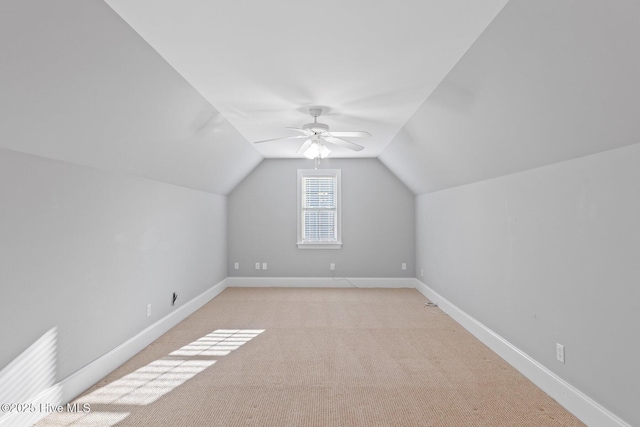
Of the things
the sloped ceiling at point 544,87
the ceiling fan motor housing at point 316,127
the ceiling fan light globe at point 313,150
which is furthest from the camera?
the ceiling fan light globe at point 313,150

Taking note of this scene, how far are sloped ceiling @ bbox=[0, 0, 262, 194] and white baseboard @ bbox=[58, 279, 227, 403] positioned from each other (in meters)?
1.59

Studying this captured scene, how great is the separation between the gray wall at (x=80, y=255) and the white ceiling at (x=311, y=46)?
1155 mm

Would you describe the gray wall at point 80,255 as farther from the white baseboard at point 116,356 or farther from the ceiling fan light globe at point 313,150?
the ceiling fan light globe at point 313,150

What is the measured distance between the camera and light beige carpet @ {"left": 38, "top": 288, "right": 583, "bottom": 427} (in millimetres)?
2521

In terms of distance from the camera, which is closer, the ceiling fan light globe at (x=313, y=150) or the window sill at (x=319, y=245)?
the ceiling fan light globe at (x=313, y=150)

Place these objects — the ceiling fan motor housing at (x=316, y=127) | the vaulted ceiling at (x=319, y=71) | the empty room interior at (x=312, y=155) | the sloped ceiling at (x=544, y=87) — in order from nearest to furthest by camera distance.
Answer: the sloped ceiling at (x=544, y=87) < the vaulted ceiling at (x=319, y=71) < the empty room interior at (x=312, y=155) < the ceiling fan motor housing at (x=316, y=127)

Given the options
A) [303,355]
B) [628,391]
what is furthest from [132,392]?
[628,391]

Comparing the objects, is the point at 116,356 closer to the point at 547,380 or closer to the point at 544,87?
the point at 547,380

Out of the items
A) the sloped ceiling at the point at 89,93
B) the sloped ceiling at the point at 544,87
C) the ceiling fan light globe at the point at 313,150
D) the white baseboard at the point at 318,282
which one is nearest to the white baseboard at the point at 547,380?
the sloped ceiling at the point at 544,87

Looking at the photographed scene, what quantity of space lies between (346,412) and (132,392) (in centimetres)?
164

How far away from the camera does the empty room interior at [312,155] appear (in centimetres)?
203

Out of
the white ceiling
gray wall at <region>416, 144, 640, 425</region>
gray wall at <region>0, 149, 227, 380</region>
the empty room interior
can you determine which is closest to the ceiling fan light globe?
the empty room interior

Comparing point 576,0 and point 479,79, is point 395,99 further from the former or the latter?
point 576,0

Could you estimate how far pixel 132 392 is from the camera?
2852 millimetres
